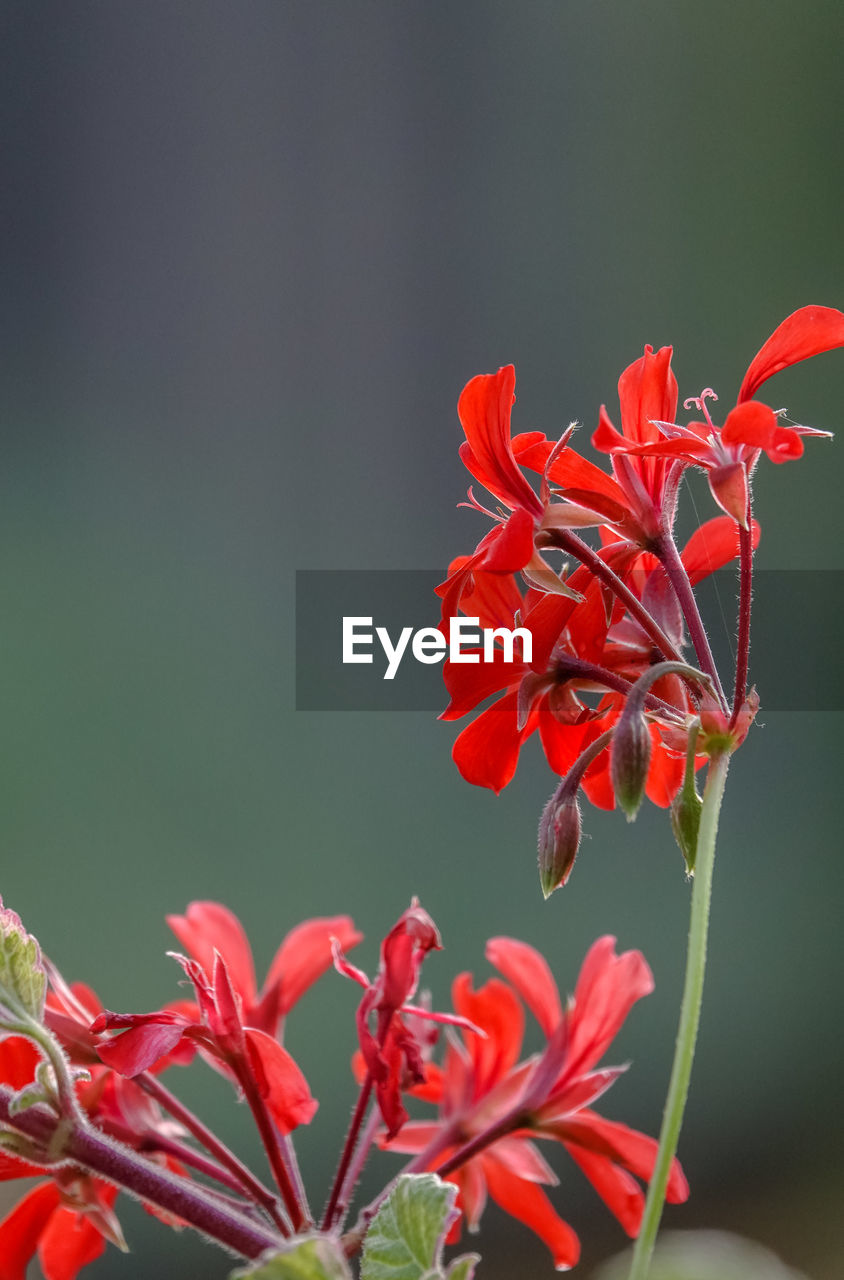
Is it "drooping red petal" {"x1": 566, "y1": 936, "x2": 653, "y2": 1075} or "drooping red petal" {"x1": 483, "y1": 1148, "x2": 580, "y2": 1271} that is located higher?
"drooping red petal" {"x1": 566, "y1": 936, "x2": 653, "y2": 1075}

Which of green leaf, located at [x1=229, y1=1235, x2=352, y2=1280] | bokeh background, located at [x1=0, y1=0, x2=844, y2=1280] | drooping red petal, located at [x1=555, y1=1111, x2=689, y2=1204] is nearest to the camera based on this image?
green leaf, located at [x1=229, y1=1235, x2=352, y2=1280]

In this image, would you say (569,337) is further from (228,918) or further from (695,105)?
(228,918)

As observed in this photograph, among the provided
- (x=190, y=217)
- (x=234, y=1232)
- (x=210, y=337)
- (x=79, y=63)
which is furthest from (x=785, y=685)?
(x=234, y=1232)

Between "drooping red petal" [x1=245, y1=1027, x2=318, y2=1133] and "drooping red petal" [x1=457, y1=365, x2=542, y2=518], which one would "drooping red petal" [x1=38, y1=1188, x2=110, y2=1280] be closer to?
"drooping red petal" [x1=245, y1=1027, x2=318, y2=1133]

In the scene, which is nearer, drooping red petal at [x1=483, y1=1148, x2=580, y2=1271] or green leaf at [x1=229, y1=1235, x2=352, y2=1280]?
green leaf at [x1=229, y1=1235, x2=352, y2=1280]

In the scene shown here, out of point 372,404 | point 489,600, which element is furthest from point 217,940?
point 372,404

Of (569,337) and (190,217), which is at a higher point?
(190,217)

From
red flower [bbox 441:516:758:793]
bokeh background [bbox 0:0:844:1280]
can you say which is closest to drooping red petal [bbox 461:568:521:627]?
red flower [bbox 441:516:758:793]
